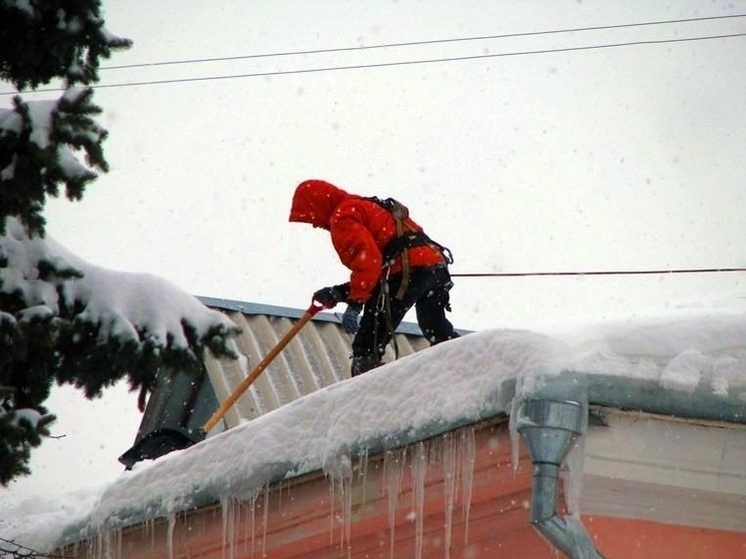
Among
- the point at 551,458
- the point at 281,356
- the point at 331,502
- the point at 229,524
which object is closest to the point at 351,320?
the point at 281,356

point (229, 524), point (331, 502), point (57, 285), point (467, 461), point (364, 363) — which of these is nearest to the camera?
point (57, 285)

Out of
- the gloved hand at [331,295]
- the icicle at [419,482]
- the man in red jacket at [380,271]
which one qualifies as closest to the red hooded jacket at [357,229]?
the man in red jacket at [380,271]

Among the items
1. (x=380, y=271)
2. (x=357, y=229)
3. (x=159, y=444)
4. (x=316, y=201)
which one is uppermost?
(x=316, y=201)

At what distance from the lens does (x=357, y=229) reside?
6.40 metres

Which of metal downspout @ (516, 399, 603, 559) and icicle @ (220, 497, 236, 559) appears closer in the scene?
metal downspout @ (516, 399, 603, 559)

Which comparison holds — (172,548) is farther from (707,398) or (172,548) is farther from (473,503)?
(707,398)

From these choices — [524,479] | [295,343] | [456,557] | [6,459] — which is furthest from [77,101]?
[295,343]

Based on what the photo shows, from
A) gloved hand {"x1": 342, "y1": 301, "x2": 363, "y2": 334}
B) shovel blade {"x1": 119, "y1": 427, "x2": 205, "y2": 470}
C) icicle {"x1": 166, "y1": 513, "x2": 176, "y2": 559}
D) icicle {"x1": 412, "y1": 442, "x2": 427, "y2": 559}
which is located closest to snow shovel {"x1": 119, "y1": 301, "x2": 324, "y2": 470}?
shovel blade {"x1": 119, "y1": 427, "x2": 205, "y2": 470}

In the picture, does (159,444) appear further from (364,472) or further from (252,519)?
(364,472)

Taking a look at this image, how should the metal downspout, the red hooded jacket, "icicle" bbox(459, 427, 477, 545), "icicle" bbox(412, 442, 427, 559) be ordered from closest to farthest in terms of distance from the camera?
1. the metal downspout
2. "icicle" bbox(459, 427, 477, 545)
3. "icicle" bbox(412, 442, 427, 559)
4. the red hooded jacket

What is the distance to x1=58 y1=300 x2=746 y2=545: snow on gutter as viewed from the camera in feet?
11.7

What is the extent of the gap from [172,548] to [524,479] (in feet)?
5.77

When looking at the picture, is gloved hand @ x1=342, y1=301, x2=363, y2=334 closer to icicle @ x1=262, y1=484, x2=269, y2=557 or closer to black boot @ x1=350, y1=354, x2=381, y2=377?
black boot @ x1=350, y1=354, x2=381, y2=377

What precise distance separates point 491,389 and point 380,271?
2752 millimetres
